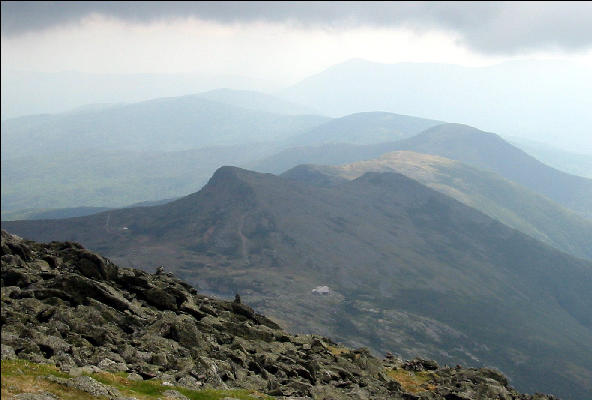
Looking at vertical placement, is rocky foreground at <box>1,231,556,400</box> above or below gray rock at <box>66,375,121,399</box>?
below

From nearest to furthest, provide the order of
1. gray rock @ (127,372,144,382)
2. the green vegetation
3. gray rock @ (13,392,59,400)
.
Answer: gray rock @ (13,392,59,400), the green vegetation, gray rock @ (127,372,144,382)

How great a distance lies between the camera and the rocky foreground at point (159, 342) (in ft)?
144

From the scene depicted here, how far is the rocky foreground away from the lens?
43.9 metres

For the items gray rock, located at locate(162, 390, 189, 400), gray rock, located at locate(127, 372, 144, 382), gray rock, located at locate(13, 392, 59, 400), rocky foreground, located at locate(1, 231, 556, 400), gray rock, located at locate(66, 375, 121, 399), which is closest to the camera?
gray rock, located at locate(13, 392, 59, 400)

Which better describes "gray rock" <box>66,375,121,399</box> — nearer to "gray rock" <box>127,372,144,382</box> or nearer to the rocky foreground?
the rocky foreground

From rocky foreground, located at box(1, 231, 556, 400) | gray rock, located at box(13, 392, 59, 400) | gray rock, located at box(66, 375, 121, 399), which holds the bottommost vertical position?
rocky foreground, located at box(1, 231, 556, 400)

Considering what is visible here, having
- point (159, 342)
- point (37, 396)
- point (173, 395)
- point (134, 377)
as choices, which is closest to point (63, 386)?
point (37, 396)

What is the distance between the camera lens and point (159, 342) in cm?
5347

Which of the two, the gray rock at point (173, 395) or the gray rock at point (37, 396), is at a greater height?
the gray rock at point (37, 396)

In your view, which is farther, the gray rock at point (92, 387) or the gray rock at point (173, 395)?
the gray rock at point (173, 395)

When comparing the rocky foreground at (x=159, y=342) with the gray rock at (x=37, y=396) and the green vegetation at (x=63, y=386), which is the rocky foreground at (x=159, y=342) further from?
the gray rock at (x=37, y=396)

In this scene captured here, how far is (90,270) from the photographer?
6888 centimetres

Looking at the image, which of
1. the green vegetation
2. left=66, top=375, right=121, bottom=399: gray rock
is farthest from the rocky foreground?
the green vegetation

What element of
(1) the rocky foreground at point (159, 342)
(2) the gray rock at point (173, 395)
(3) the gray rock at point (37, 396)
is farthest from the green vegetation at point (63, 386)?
(1) the rocky foreground at point (159, 342)
